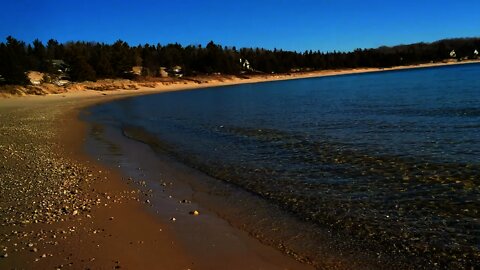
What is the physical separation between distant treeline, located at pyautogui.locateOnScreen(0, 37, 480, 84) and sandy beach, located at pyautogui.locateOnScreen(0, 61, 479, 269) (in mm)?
56024

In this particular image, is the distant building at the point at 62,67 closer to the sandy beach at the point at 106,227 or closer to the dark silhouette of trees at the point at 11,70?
the dark silhouette of trees at the point at 11,70

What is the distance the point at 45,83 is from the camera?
66000mm

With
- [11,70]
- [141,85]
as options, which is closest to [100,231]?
[11,70]

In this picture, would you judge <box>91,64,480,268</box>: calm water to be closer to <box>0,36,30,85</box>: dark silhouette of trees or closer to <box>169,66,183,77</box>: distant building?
<box>0,36,30,85</box>: dark silhouette of trees

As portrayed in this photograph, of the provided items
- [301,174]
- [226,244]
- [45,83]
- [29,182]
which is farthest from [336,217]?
[45,83]

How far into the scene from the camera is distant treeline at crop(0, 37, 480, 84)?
73.6 m

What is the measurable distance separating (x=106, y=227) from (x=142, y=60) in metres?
118

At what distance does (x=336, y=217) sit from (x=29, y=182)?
24.9 feet

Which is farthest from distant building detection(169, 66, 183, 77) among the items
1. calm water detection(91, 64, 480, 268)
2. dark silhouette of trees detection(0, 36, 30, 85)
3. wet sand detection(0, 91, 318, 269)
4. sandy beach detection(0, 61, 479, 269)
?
wet sand detection(0, 91, 318, 269)

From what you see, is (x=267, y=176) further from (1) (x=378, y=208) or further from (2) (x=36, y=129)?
(2) (x=36, y=129)

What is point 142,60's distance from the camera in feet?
396

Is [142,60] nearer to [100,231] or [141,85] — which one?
[141,85]

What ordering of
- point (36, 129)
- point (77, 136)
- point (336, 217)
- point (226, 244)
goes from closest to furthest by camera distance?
point (226, 244) < point (336, 217) < point (77, 136) < point (36, 129)

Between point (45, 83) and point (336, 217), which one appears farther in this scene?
point (45, 83)
